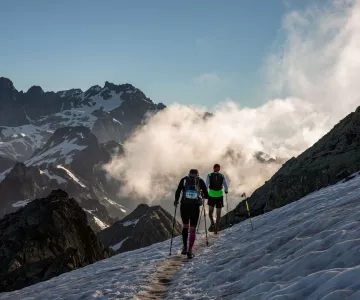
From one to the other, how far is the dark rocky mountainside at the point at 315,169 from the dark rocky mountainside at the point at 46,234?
20.4 metres

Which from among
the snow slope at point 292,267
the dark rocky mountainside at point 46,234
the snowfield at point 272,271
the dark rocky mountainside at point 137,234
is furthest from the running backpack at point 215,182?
the dark rocky mountainside at point 137,234

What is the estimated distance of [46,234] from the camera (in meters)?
52.4

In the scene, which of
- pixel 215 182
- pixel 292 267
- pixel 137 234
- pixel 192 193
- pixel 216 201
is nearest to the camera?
pixel 292 267

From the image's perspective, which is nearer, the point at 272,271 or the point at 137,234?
the point at 272,271

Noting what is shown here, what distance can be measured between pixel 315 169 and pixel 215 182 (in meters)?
14.2

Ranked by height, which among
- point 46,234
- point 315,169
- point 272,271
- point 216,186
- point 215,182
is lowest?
point 272,271

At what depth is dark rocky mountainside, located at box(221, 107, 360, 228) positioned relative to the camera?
30266mm

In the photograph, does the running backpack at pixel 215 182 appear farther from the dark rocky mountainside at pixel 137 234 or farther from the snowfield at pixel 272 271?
the dark rocky mountainside at pixel 137 234

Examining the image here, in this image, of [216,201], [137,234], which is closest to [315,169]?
[216,201]

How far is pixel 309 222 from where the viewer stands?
1289 centimetres

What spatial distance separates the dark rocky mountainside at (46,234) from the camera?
47888 mm

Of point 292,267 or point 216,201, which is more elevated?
point 216,201

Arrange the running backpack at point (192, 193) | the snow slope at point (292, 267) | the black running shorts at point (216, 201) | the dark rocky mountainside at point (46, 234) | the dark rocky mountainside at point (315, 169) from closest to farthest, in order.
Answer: the snow slope at point (292, 267) → the running backpack at point (192, 193) → the black running shorts at point (216, 201) → the dark rocky mountainside at point (315, 169) → the dark rocky mountainside at point (46, 234)

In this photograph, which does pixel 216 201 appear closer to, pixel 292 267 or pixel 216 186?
pixel 216 186
